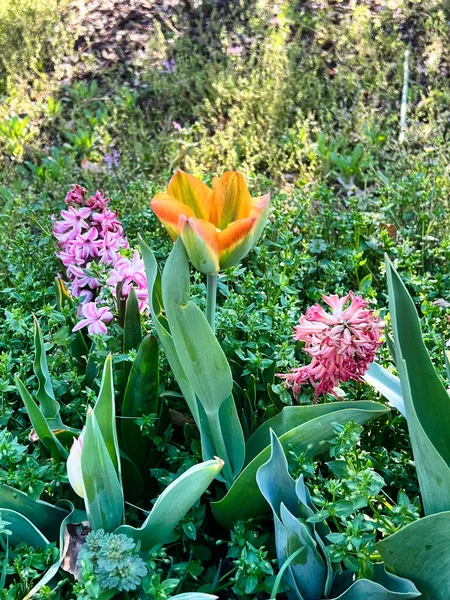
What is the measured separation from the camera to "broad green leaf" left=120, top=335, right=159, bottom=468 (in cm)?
134

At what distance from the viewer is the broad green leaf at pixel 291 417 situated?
1.22 metres

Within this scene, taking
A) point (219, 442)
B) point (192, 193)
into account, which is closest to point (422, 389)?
point (219, 442)

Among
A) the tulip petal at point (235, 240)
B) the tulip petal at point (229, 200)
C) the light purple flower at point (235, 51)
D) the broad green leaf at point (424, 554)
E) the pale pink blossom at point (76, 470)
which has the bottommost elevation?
the broad green leaf at point (424, 554)

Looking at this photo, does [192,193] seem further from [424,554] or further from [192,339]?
[424,554]

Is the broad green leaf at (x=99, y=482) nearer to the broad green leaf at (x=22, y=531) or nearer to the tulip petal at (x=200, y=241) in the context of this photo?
the broad green leaf at (x=22, y=531)

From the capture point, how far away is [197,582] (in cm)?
130

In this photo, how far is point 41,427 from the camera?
130 centimetres

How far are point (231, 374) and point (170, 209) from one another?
35 cm

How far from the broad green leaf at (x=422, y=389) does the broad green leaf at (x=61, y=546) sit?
0.64 meters

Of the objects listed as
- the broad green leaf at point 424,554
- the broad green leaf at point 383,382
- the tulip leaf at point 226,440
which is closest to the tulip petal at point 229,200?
the tulip leaf at point 226,440

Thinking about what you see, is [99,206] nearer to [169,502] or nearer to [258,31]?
[169,502]

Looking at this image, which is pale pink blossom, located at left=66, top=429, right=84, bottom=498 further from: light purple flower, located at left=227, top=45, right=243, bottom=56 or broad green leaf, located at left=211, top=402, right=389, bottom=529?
Answer: light purple flower, located at left=227, top=45, right=243, bottom=56

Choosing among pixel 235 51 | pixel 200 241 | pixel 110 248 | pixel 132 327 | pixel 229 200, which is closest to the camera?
pixel 200 241

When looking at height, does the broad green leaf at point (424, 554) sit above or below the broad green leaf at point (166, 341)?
below
